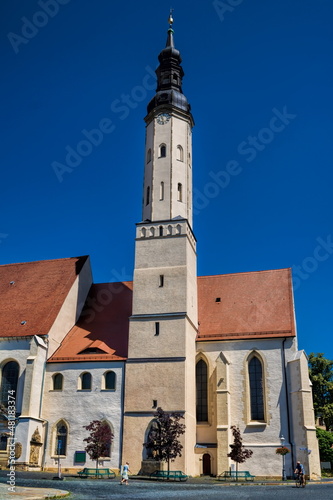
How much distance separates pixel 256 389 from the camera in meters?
32.0

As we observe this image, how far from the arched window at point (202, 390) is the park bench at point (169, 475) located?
4829 mm

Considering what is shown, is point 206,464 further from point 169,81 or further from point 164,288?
point 169,81

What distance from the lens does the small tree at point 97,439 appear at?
2797 centimetres

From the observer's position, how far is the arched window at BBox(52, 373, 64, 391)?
3259cm

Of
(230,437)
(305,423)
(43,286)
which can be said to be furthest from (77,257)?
(305,423)

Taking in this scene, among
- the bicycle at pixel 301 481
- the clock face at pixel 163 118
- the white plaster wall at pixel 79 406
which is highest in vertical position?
the clock face at pixel 163 118

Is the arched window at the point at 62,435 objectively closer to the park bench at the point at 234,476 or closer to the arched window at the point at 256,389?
the park bench at the point at 234,476

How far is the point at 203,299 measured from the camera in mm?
37062

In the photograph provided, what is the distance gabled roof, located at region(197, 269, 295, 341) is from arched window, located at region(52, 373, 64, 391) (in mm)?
9088

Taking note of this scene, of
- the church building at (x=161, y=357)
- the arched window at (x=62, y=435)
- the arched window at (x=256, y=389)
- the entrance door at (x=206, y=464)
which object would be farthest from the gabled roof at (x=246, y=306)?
the arched window at (x=62, y=435)

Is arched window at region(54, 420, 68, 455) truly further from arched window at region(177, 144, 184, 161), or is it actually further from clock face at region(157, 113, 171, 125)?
clock face at region(157, 113, 171, 125)

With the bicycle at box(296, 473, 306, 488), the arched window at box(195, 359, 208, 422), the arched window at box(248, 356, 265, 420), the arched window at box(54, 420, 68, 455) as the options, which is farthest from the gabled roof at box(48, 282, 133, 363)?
the bicycle at box(296, 473, 306, 488)

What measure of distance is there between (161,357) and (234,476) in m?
7.71

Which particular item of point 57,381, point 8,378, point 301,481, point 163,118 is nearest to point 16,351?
point 8,378
